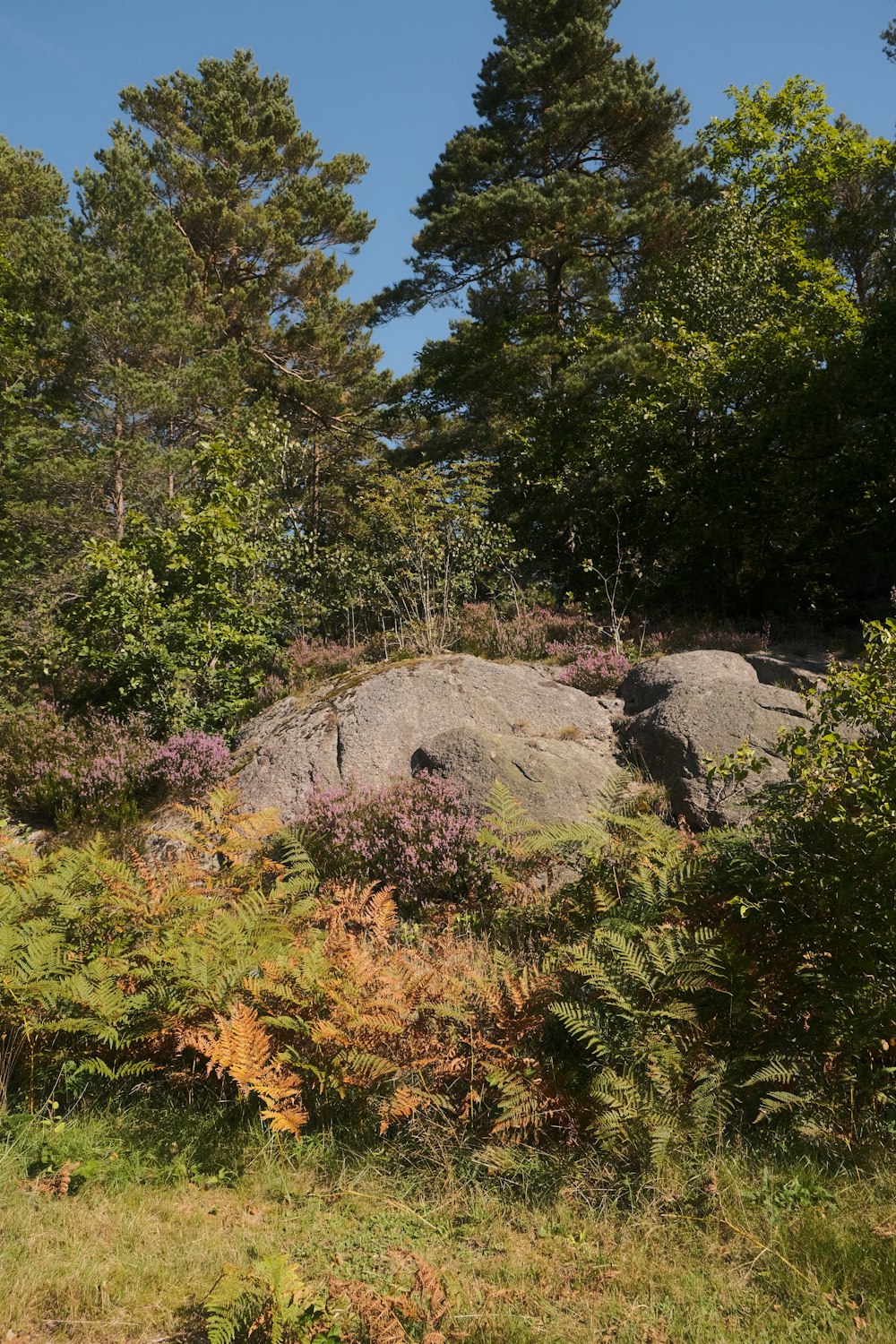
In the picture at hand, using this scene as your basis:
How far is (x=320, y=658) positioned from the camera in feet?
39.6

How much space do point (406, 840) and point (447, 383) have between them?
1435 centimetres

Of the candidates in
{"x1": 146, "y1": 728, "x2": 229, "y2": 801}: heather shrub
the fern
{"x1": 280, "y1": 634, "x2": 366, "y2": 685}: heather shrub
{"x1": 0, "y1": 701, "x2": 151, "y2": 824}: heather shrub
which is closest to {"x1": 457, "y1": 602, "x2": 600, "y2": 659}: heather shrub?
{"x1": 280, "y1": 634, "x2": 366, "y2": 685}: heather shrub

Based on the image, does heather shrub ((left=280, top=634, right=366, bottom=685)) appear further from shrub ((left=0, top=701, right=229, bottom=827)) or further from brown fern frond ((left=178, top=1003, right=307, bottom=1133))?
brown fern frond ((left=178, top=1003, right=307, bottom=1133))

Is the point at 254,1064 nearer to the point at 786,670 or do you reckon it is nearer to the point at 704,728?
the point at 704,728

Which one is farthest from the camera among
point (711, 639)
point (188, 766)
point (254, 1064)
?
point (711, 639)

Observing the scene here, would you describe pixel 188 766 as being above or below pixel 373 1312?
above

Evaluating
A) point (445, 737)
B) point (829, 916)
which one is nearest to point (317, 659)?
point (445, 737)

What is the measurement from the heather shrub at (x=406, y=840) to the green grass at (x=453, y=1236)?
2.88 meters

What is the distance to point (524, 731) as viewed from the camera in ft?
29.5

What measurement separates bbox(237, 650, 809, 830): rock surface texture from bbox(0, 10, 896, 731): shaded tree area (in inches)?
72.2

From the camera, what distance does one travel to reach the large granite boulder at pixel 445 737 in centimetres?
736

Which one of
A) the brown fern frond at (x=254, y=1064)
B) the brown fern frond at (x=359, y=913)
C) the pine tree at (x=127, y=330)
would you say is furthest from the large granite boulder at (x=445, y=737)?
the pine tree at (x=127, y=330)

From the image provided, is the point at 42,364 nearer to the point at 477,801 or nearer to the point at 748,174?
the point at 477,801

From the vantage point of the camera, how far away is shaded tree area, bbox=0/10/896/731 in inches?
446
